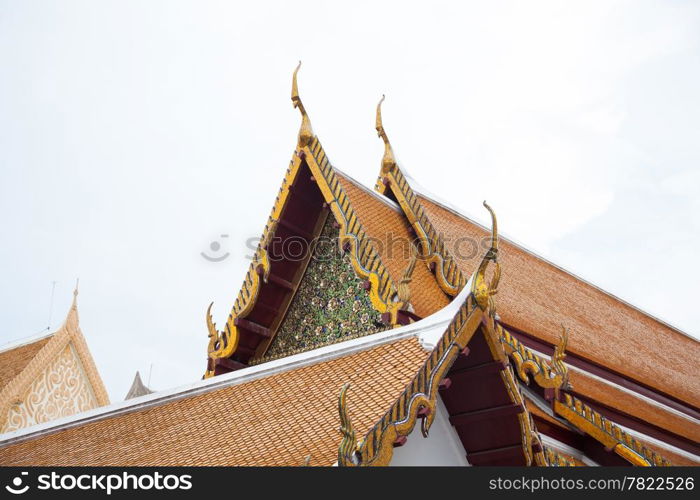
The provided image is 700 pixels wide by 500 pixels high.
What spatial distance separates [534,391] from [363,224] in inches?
70.3

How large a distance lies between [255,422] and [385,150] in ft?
12.2

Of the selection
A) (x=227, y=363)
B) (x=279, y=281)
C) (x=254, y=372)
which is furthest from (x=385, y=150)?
(x=254, y=372)

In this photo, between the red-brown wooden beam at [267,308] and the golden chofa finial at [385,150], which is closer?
the red-brown wooden beam at [267,308]

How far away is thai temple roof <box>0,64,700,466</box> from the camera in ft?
15.4

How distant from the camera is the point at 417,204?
7.82 m

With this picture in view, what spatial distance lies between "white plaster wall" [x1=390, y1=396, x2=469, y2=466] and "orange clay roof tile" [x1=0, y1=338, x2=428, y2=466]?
364 mm

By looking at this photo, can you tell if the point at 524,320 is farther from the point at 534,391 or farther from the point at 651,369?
the point at 651,369
